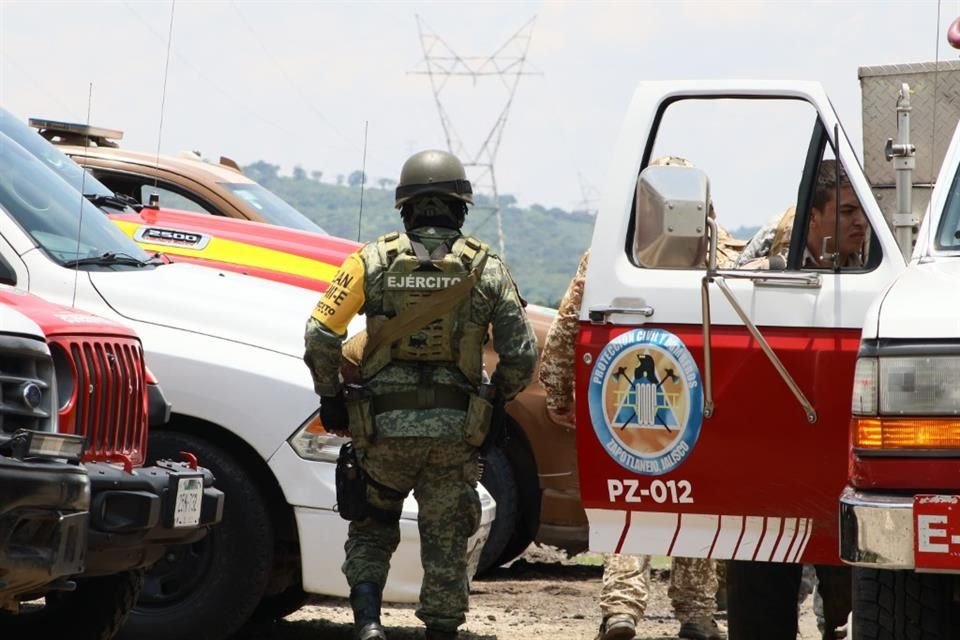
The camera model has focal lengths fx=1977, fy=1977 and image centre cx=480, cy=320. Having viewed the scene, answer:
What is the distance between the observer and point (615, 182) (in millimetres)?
6387

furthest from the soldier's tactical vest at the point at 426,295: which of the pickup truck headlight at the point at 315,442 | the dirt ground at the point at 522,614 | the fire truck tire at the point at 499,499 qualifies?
the fire truck tire at the point at 499,499

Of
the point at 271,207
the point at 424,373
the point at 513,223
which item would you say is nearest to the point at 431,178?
the point at 424,373

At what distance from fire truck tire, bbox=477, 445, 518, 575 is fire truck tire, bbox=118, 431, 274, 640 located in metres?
2.20

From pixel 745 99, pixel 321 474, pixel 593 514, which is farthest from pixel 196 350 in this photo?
pixel 745 99

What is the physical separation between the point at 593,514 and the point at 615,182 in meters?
1.07

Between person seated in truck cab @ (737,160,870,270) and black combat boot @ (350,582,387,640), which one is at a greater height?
person seated in truck cab @ (737,160,870,270)

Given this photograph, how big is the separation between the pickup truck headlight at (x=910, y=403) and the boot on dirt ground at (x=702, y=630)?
11.6 ft

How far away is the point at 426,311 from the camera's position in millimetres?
6668

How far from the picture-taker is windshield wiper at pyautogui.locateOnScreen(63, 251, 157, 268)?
24.4 feet

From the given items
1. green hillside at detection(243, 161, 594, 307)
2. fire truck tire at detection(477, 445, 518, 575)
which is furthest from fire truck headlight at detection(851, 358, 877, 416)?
green hillside at detection(243, 161, 594, 307)

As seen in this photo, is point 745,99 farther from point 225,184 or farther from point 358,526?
point 225,184

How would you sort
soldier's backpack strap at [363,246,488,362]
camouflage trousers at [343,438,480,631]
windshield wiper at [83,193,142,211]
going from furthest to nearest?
1. windshield wiper at [83,193,142,211]
2. camouflage trousers at [343,438,480,631]
3. soldier's backpack strap at [363,246,488,362]

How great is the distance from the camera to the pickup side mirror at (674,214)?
5.59 meters

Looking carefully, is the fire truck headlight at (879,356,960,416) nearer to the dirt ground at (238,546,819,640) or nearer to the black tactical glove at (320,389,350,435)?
the black tactical glove at (320,389,350,435)
